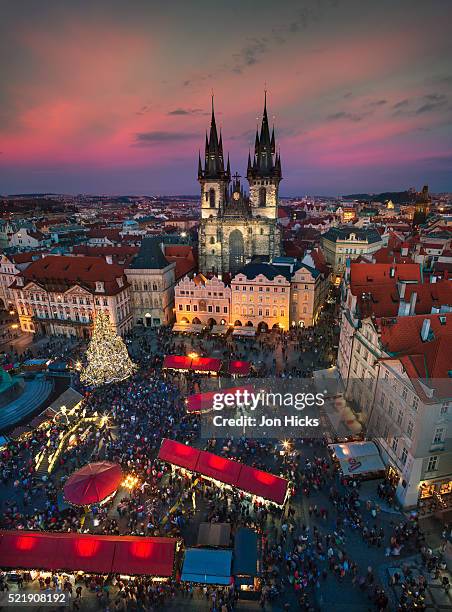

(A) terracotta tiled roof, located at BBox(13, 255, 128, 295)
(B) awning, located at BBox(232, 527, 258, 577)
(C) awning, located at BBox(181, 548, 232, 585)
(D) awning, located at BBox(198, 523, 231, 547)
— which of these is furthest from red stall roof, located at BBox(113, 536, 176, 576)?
(A) terracotta tiled roof, located at BBox(13, 255, 128, 295)

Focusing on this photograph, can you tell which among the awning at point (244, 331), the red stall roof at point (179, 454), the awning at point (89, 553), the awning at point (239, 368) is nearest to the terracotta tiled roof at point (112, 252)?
the awning at point (244, 331)

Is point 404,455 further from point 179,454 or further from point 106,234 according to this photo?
point 106,234

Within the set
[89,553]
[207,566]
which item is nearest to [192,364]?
[89,553]

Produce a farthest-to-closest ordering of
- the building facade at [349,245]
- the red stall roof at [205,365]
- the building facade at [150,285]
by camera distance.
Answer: the building facade at [349,245] → the building facade at [150,285] → the red stall roof at [205,365]

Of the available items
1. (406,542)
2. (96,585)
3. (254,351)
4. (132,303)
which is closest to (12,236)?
(132,303)

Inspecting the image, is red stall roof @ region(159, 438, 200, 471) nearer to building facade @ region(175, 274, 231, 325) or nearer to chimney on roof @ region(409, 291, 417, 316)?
chimney on roof @ region(409, 291, 417, 316)

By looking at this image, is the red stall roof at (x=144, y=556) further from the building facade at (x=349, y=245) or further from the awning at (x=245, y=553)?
the building facade at (x=349, y=245)
